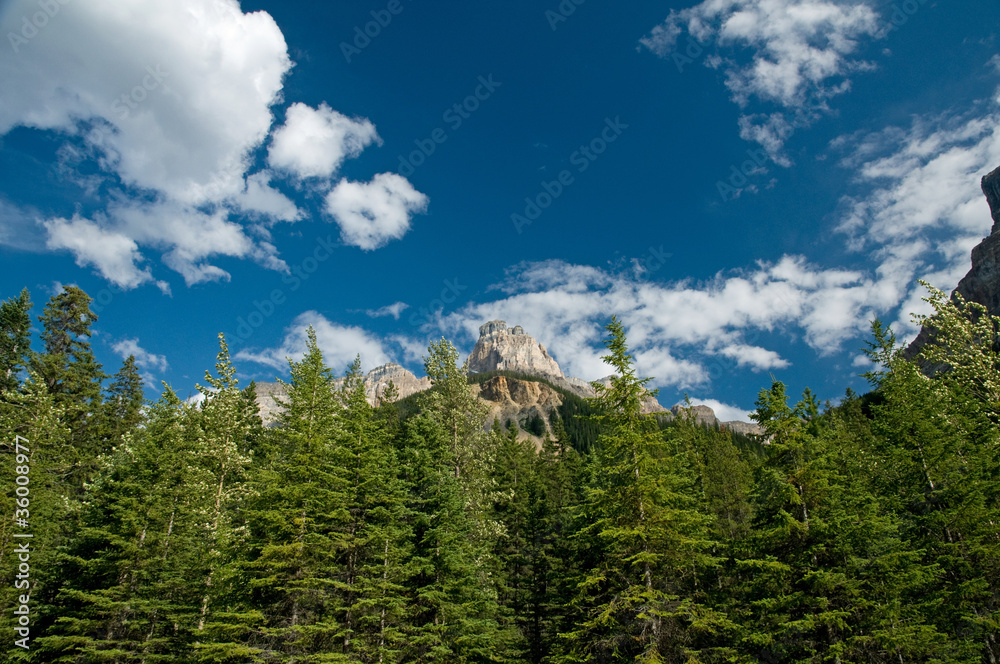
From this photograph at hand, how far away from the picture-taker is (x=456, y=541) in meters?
20.8

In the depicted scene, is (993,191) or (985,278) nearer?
Answer: (985,278)

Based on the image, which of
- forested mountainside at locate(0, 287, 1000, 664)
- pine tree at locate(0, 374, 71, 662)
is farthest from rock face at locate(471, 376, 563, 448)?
pine tree at locate(0, 374, 71, 662)

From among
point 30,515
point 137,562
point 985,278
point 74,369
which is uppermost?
point 985,278

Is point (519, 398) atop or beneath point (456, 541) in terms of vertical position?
atop

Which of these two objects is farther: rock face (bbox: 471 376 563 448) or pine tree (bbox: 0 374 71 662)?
rock face (bbox: 471 376 563 448)

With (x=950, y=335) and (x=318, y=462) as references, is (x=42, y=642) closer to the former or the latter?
(x=318, y=462)

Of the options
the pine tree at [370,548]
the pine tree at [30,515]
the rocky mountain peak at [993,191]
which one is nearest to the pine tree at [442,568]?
the pine tree at [370,548]

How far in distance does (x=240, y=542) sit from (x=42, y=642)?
854 centimetres

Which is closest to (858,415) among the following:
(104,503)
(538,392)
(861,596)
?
(861,596)

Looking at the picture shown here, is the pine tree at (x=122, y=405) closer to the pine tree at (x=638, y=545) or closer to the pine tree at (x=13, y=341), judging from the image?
the pine tree at (x=13, y=341)

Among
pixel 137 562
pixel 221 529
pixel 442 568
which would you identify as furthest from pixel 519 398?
pixel 221 529

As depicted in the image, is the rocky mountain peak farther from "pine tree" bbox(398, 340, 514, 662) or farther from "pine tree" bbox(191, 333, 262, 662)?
"pine tree" bbox(191, 333, 262, 662)

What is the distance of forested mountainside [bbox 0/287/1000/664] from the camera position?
1473cm

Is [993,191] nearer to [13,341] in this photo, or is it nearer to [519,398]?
[519,398]
